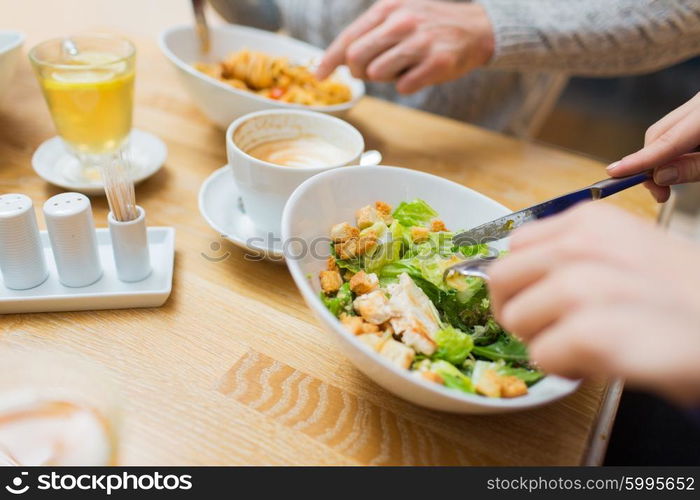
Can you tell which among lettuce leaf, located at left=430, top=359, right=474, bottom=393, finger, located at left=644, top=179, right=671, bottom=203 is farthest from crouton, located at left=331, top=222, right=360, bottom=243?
finger, located at left=644, top=179, right=671, bottom=203

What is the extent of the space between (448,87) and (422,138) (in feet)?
1.19

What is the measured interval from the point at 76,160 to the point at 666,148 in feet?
3.46

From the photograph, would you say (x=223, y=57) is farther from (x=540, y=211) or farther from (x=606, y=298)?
(x=606, y=298)

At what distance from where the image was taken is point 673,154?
819 millimetres

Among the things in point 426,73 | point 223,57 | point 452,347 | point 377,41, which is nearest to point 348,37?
point 377,41

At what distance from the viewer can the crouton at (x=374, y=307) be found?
726 mm

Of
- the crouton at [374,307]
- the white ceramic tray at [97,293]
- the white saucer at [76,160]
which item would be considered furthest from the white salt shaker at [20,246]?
the crouton at [374,307]

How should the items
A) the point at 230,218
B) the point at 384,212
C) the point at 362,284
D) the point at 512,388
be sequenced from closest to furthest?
the point at 512,388 → the point at 362,284 → the point at 384,212 → the point at 230,218

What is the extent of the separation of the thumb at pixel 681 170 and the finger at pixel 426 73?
575mm

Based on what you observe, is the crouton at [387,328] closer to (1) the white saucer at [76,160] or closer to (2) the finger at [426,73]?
(1) the white saucer at [76,160]

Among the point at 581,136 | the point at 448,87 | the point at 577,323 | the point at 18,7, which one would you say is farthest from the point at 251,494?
the point at 18,7

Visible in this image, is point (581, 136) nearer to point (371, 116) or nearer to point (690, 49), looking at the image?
point (690, 49)

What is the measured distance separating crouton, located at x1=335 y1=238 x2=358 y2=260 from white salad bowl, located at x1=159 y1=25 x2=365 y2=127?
0.47m

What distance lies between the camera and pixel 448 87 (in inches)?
65.9
